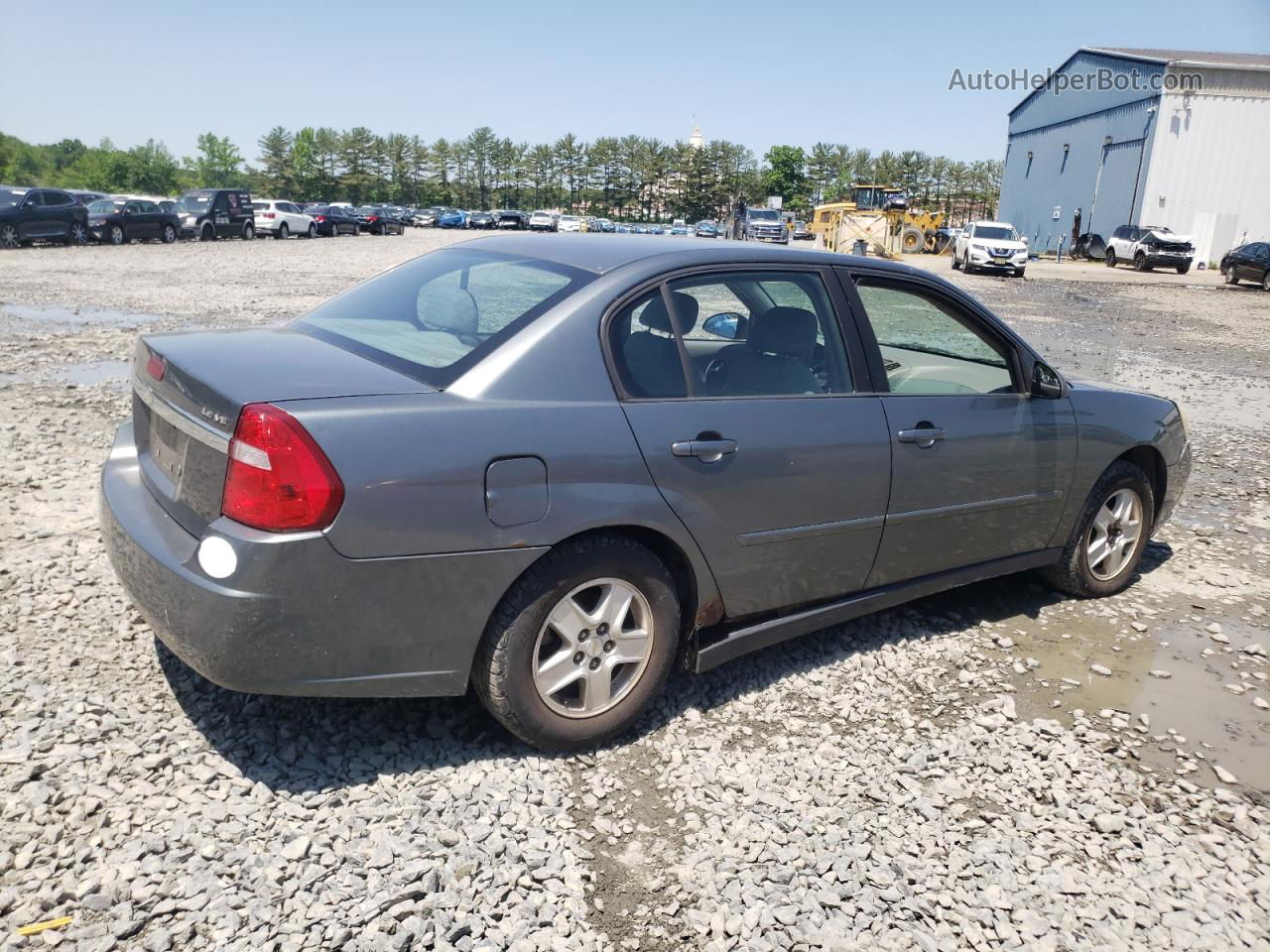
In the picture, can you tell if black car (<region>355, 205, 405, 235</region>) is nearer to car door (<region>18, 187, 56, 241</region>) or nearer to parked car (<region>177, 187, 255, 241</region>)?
parked car (<region>177, 187, 255, 241</region>)

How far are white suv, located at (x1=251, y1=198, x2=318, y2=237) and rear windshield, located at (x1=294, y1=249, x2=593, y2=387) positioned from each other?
39181 mm

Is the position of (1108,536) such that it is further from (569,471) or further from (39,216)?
(39,216)

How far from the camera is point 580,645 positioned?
3.10 meters

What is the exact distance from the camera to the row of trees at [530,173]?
107875mm

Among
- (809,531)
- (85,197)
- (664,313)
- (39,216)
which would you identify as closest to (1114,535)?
(809,531)

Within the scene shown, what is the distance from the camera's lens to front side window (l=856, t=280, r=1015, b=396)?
13.0 ft

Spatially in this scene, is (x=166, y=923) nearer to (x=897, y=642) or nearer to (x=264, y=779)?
(x=264, y=779)

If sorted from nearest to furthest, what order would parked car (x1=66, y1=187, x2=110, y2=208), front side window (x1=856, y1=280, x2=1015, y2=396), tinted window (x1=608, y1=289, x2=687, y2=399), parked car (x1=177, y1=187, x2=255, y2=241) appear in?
tinted window (x1=608, y1=289, x2=687, y2=399)
front side window (x1=856, y1=280, x2=1015, y2=396)
parked car (x1=66, y1=187, x2=110, y2=208)
parked car (x1=177, y1=187, x2=255, y2=241)

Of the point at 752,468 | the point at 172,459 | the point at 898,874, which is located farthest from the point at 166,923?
the point at 752,468

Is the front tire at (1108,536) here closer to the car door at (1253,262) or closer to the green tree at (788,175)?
the car door at (1253,262)

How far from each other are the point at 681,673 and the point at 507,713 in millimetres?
1019

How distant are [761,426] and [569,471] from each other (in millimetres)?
810

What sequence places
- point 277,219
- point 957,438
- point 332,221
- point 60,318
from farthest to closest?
point 332,221, point 277,219, point 60,318, point 957,438

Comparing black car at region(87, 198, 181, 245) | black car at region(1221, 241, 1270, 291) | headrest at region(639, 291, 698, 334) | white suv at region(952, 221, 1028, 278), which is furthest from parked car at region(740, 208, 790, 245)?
headrest at region(639, 291, 698, 334)
